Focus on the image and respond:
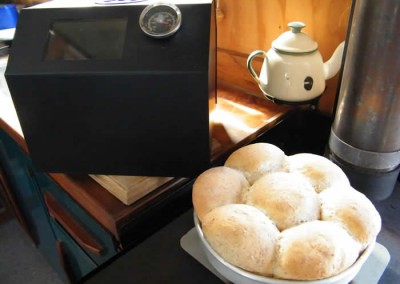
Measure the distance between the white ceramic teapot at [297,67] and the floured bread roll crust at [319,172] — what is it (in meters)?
0.24

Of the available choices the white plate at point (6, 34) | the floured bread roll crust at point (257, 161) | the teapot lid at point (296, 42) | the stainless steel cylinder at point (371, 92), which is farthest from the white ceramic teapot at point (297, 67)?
the white plate at point (6, 34)

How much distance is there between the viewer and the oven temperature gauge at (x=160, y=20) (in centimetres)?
48

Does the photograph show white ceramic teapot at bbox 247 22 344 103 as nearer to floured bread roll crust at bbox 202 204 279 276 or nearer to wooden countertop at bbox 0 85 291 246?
wooden countertop at bbox 0 85 291 246

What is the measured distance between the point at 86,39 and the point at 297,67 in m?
0.40

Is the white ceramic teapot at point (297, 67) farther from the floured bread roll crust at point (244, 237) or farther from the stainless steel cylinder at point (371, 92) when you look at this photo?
the floured bread roll crust at point (244, 237)

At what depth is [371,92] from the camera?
536mm

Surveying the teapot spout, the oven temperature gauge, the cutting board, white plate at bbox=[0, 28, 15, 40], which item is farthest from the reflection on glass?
white plate at bbox=[0, 28, 15, 40]

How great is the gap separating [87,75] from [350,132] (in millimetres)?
426

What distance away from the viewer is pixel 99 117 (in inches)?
20.3

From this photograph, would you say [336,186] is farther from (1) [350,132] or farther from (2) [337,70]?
(2) [337,70]

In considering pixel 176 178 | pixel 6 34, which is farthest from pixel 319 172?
pixel 6 34

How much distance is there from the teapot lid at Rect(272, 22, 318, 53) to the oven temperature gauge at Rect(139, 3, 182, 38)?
28 cm

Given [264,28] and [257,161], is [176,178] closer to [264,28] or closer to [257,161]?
[257,161]

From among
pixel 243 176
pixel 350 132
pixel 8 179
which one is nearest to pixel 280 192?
pixel 243 176
